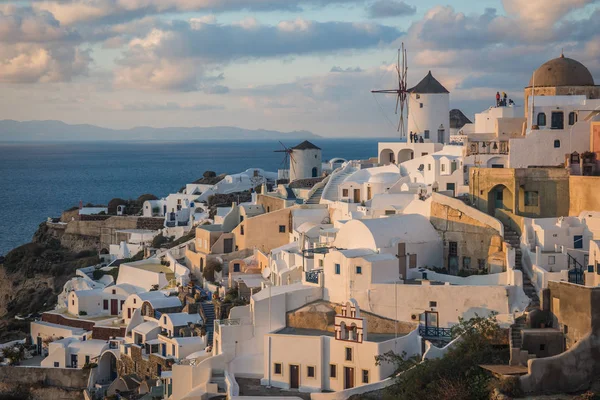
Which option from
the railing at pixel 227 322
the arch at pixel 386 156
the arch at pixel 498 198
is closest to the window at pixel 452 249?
the arch at pixel 498 198

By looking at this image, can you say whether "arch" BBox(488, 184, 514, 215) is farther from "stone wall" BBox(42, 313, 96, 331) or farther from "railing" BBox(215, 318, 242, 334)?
"stone wall" BBox(42, 313, 96, 331)

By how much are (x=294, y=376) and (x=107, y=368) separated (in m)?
10.1

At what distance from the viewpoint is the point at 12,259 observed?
5941 centimetres

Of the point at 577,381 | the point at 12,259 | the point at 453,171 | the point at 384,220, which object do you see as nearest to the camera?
the point at 577,381

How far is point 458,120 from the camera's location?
2178 inches

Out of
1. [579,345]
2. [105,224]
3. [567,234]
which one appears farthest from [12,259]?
[579,345]

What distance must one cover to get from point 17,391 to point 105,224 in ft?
80.8

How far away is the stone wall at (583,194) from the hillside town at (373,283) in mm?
66

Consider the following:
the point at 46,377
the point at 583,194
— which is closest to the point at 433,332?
the point at 583,194

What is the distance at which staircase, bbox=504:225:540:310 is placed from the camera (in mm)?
29469

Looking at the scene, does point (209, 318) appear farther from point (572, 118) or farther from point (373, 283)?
point (572, 118)

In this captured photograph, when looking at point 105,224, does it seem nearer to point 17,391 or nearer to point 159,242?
point 159,242

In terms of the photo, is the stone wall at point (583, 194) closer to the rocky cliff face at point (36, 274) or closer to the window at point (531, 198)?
the window at point (531, 198)

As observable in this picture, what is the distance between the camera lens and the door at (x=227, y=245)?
143 feet
